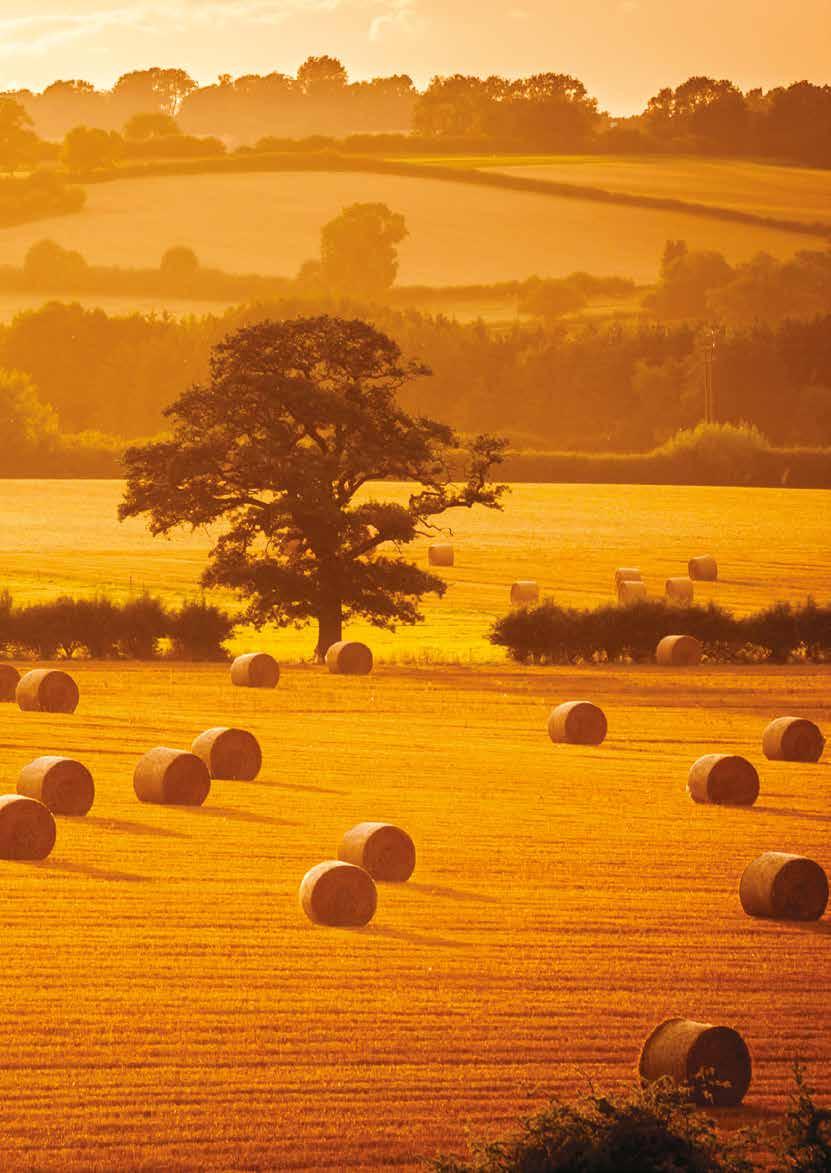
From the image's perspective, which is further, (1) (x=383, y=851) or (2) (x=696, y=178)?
(2) (x=696, y=178)

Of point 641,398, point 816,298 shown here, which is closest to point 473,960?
point 641,398

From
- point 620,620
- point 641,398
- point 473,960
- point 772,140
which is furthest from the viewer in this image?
point 772,140

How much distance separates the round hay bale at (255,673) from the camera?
38.2 metres

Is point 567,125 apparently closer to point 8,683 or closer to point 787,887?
point 8,683

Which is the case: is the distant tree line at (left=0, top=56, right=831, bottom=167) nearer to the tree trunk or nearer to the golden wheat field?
the tree trunk

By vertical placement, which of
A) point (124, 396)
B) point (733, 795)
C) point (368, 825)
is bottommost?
point (124, 396)

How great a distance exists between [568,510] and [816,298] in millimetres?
51992

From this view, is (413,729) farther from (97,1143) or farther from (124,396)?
(124,396)

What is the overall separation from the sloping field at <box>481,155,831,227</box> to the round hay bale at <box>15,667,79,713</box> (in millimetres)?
118528

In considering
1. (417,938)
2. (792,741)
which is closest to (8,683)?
(792,741)

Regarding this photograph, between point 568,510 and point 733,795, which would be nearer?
point 733,795

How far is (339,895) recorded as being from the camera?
15891 millimetres

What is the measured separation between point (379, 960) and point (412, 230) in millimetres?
140311

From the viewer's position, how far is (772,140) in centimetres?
15775
